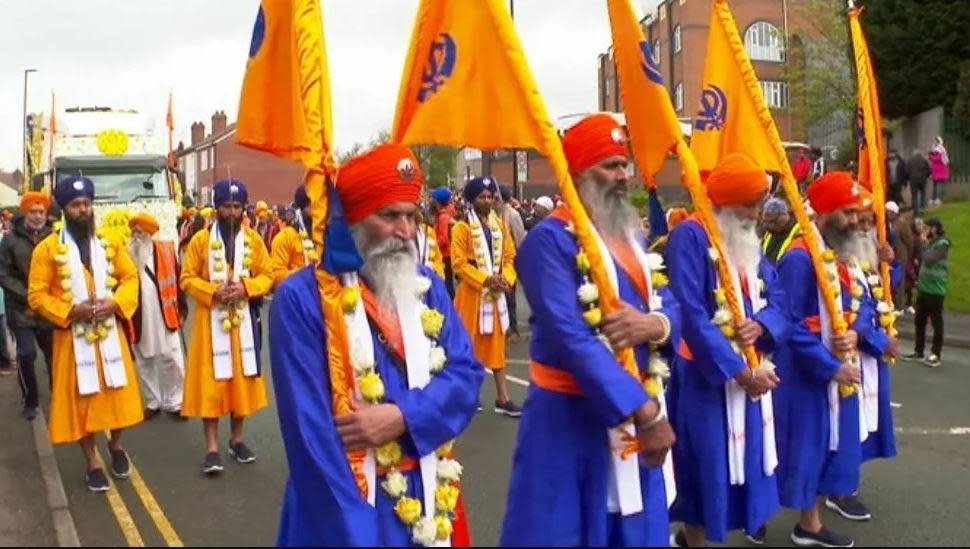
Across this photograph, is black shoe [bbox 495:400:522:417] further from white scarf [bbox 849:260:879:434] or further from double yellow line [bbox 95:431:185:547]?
white scarf [bbox 849:260:879:434]

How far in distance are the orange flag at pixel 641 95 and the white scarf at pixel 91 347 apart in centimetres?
408

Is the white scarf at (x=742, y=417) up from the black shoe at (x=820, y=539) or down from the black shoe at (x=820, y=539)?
up

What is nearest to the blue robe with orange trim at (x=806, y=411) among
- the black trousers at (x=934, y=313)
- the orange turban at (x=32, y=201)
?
the black trousers at (x=934, y=313)

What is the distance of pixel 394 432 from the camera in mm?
3299

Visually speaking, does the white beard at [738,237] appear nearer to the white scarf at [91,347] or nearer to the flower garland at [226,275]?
the flower garland at [226,275]

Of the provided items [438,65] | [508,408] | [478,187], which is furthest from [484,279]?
[438,65]

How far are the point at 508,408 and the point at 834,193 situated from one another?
430cm

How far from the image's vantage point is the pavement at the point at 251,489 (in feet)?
20.3

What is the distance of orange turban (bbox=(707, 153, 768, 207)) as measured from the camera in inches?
210

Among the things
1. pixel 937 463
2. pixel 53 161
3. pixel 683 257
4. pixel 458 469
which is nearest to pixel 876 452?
pixel 937 463

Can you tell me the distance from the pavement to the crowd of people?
253mm

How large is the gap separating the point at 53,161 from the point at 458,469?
1756 centimetres

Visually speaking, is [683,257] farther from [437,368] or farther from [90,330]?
[90,330]

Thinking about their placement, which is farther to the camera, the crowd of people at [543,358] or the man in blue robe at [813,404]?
the man in blue robe at [813,404]
